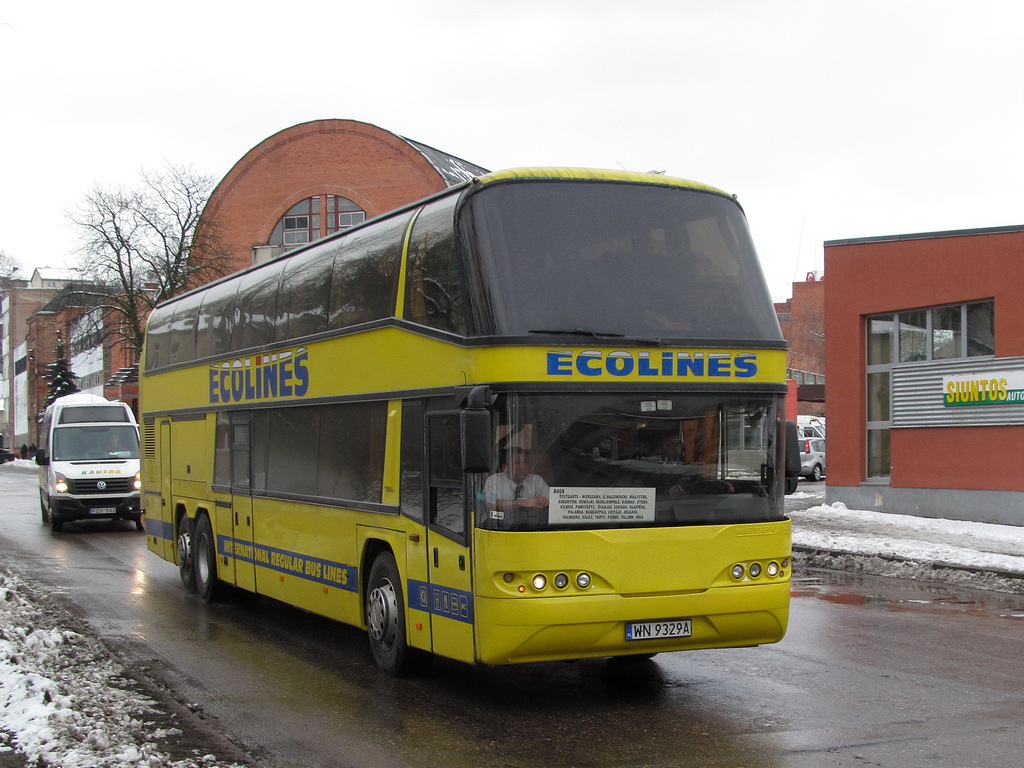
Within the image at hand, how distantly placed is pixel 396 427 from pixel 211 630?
3.95 meters

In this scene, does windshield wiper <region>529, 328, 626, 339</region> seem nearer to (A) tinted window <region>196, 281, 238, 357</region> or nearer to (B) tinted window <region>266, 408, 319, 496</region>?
(B) tinted window <region>266, 408, 319, 496</region>

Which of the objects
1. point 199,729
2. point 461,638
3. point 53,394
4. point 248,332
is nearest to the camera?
point 199,729

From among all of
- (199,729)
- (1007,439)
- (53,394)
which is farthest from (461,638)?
(53,394)

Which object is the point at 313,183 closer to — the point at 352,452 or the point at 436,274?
the point at 352,452

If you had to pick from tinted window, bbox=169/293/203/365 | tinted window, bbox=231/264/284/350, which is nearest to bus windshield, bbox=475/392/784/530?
tinted window, bbox=231/264/284/350

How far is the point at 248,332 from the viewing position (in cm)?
1226

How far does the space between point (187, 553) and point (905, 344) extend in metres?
15.1

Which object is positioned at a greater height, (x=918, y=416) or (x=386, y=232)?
(x=386, y=232)

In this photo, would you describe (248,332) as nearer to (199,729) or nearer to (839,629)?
(199,729)

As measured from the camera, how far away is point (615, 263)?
25.8 ft

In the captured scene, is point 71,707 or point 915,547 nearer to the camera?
point 71,707

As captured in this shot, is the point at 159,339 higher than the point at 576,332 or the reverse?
higher

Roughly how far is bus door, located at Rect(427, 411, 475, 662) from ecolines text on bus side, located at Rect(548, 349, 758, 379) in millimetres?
914

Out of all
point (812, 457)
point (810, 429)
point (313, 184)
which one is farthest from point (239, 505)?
point (313, 184)
